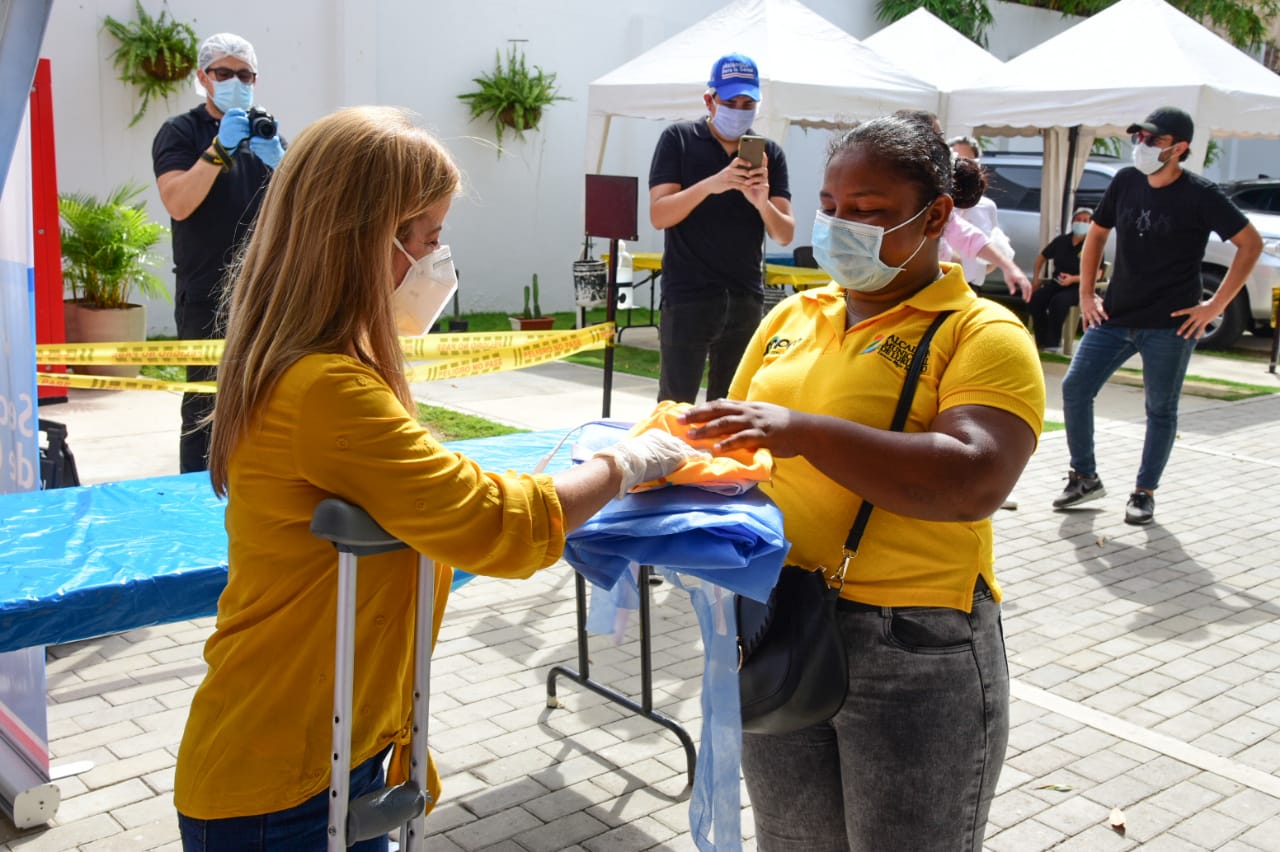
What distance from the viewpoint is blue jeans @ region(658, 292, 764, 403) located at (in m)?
5.53

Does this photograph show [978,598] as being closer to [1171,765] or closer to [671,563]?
[671,563]

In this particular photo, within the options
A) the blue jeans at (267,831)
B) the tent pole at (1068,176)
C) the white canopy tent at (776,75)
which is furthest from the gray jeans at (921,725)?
the tent pole at (1068,176)

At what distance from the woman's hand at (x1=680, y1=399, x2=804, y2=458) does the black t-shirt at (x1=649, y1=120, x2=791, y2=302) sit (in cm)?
363

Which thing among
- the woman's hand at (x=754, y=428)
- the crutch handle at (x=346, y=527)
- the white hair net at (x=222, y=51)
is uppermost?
the white hair net at (x=222, y=51)

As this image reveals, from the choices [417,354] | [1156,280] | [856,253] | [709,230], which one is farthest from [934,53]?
[856,253]

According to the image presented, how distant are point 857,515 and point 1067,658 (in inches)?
130

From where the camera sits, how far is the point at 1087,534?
21.7 ft

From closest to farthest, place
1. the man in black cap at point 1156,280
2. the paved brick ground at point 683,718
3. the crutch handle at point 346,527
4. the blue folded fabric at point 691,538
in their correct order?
the crutch handle at point 346,527 → the blue folded fabric at point 691,538 → the paved brick ground at point 683,718 → the man in black cap at point 1156,280

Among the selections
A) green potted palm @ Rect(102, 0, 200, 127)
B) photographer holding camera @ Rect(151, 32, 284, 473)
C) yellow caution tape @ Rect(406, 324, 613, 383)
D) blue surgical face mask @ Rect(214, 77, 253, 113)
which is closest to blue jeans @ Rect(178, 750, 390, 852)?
photographer holding camera @ Rect(151, 32, 284, 473)

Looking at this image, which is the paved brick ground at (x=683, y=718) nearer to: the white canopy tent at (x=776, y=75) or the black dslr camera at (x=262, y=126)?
the black dslr camera at (x=262, y=126)

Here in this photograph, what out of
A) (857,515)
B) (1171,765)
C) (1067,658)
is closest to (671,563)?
(857,515)

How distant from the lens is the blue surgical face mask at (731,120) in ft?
17.8

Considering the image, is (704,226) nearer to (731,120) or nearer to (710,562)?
(731,120)

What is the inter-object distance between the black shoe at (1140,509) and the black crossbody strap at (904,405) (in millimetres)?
5427
